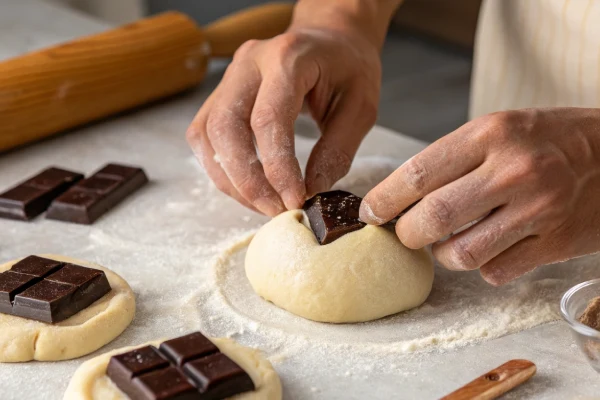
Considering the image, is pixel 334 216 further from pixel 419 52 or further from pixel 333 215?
pixel 419 52

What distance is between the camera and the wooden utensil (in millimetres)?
1298

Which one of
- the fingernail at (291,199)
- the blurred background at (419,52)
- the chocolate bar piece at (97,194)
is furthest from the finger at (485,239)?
the blurred background at (419,52)

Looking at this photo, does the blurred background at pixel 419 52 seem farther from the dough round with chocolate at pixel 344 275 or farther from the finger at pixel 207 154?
the dough round with chocolate at pixel 344 275

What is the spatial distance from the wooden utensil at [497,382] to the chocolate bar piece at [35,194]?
122cm

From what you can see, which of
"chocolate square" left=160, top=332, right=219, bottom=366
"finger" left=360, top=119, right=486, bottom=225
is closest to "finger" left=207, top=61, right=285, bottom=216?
"finger" left=360, top=119, right=486, bottom=225

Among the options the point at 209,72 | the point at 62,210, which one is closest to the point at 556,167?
the point at 62,210

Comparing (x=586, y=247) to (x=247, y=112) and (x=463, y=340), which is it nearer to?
(x=463, y=340)

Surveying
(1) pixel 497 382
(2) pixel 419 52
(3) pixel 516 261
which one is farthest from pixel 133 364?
(2) pixel 419 52

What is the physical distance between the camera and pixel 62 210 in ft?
6.54

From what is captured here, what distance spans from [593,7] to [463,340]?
885 mm

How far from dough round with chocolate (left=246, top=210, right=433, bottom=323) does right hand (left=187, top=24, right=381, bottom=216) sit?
0.15 metres

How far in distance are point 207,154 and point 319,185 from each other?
0.28 meters

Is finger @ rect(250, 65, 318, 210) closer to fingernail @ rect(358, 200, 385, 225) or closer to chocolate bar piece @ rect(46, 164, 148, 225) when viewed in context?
fingernail @ rect(358, 200, 385, 225)

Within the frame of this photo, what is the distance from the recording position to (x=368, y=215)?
1550 millimetres
